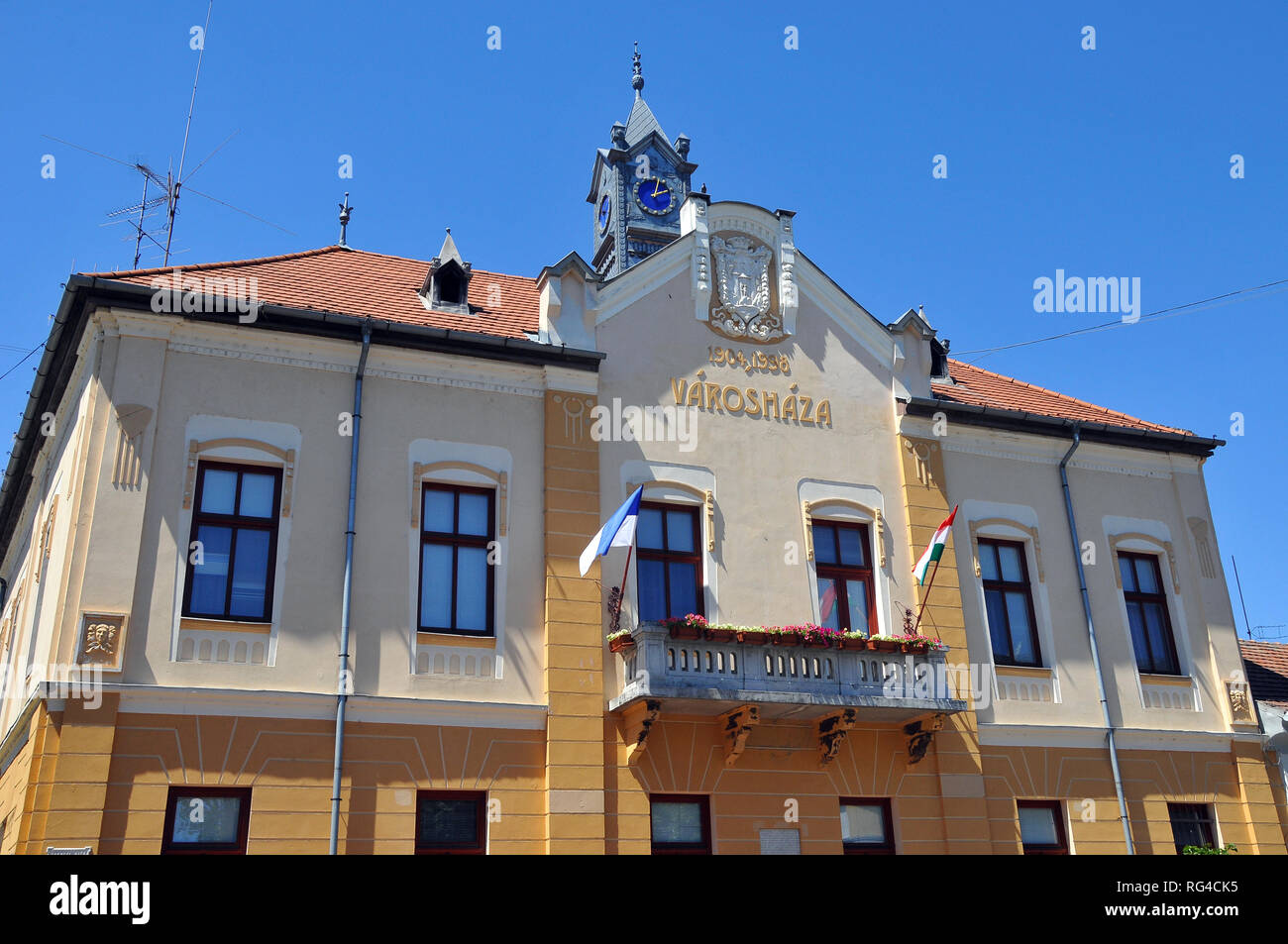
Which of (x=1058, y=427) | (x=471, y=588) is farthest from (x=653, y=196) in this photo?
(x=471, y=588)

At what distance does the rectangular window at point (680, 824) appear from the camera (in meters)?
15.7

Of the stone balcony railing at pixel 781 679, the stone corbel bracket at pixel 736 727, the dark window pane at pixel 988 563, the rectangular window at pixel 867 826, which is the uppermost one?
the dark window pane at pixel 988 563

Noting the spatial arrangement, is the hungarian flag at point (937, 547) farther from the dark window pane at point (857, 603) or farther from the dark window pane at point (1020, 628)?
the dark window pane at point (1020, 628)

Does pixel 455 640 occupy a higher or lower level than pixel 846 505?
lower

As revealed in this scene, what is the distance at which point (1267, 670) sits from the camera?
73.1 ft

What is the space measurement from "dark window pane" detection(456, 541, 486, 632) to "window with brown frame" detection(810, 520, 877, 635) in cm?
532

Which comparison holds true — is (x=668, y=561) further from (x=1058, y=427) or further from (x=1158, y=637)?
(x=1158, y=637)

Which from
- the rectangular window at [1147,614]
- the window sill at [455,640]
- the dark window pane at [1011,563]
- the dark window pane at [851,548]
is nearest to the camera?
the window sill at [455,640]

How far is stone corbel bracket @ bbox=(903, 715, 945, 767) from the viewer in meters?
17.1

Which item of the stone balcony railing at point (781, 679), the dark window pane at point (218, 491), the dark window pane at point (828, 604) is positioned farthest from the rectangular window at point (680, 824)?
the dark window pane at point (218, 491)

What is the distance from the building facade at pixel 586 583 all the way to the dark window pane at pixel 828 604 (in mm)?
75

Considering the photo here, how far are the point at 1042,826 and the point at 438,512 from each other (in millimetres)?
10741

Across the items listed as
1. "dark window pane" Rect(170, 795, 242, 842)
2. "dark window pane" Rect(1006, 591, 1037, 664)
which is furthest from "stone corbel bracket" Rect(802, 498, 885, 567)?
"dark window pane" Rect(170, 795, 242, 842)

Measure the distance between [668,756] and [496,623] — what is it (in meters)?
3.06
